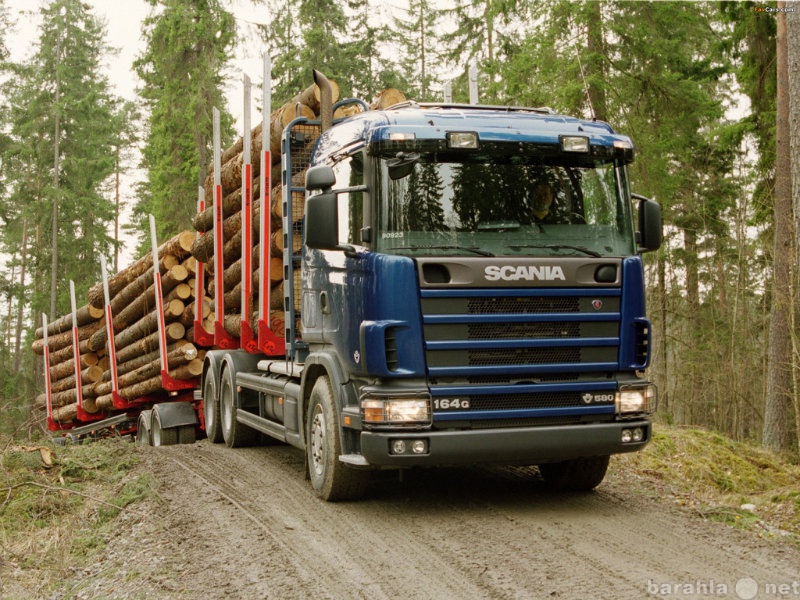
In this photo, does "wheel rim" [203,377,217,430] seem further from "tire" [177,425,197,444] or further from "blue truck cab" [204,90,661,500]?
"blue truck cab" [204,90,661,500]

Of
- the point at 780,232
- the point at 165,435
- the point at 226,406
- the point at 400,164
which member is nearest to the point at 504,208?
→ the point at 400,164

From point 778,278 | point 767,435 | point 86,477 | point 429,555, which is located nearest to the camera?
point 429,555

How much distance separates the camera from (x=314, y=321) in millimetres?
7410

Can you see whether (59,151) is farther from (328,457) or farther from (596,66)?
(328,457)

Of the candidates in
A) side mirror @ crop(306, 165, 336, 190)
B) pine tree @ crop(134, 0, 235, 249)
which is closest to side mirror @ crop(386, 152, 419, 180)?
side mirror @ crop(306, 165, 336, 190)

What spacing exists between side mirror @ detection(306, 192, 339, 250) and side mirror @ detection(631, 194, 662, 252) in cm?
245

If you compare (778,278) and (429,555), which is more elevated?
(778,278)

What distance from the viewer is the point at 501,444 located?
19.7 feet

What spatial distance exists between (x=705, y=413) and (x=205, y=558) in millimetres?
19537

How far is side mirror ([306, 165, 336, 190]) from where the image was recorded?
20.9 ft

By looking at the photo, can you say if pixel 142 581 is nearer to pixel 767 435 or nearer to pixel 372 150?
pixel 372 150

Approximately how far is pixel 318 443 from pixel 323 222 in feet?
6.57

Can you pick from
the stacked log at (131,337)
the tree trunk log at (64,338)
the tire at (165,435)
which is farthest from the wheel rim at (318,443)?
the tree trunk log at (64,338)

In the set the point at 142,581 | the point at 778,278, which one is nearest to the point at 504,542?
the point at 142,581
